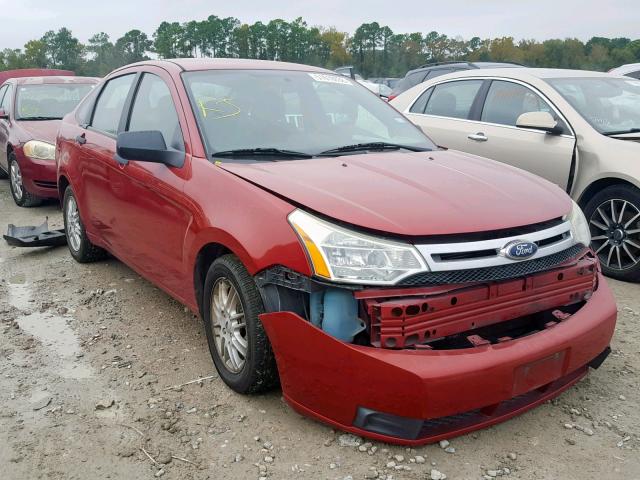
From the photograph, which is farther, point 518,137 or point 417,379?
point 518,137

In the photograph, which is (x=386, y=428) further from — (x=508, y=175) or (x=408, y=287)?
(x=508, y=175)

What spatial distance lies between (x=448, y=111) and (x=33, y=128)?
5206mm

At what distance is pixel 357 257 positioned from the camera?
246 cm

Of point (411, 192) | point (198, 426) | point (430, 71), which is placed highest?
point (430, 71)

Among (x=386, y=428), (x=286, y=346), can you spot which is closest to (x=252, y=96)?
(x=286, y=346)

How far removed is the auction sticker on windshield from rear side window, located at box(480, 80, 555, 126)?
2.04 meters

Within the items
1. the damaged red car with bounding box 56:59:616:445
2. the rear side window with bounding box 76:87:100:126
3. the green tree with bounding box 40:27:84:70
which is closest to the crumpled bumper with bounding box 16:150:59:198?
the rear side window with bounding box 76:87:100:126

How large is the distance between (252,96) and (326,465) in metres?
2.15

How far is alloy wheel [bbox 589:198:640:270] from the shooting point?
4617 mm

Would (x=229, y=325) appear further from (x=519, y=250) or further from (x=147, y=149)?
(x=519, y=250)

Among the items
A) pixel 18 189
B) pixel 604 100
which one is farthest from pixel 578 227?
pixel 18 189

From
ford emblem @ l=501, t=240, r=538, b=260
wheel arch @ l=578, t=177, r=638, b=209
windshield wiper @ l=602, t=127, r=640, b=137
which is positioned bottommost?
wheel arch @ l=578, t=177, r=638, b=209

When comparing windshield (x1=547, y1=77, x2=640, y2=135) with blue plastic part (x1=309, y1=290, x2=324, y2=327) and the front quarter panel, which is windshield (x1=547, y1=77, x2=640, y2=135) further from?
blue plastic part (x1=309, y1=290, x2=324, y2=327)

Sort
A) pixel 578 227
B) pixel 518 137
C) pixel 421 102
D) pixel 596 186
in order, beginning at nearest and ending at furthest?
pixel 578 227 → pixel 596 186 → pixel 518 137 → pixel 421 102
